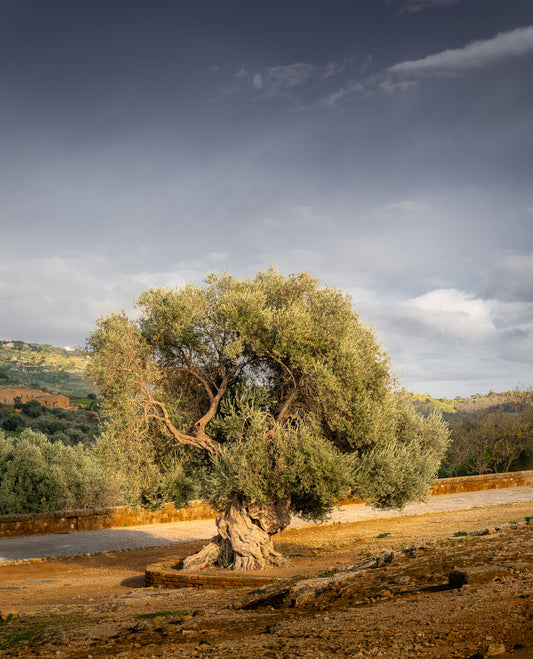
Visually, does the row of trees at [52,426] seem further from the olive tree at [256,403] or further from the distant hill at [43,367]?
the distant hill at [43,367]

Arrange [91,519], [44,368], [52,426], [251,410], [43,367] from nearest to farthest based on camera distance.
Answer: [251,410] < [91,519] < [52,426] < [44,368] < [43,367]

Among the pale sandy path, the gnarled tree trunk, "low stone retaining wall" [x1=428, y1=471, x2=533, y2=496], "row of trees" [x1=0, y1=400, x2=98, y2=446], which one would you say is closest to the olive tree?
the gnarled tree trunk

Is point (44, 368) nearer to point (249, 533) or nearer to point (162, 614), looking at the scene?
point (249, 533)

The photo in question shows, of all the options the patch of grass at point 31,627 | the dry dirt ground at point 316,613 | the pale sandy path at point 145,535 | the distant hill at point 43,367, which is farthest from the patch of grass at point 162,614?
the distant hill at point 43,367

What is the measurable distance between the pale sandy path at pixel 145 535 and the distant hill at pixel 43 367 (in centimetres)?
9320

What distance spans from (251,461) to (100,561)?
7591mm

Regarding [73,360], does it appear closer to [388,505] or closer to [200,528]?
[200,528]

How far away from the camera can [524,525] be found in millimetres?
10711

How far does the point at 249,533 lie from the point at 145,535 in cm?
938

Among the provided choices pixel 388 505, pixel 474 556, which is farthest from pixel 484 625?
pixel 388 505

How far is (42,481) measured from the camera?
23500mm

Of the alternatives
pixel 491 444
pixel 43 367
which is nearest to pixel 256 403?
pixel 491 444

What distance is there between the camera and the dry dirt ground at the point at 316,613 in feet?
14.6

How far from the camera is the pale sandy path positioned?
53.4 feet
